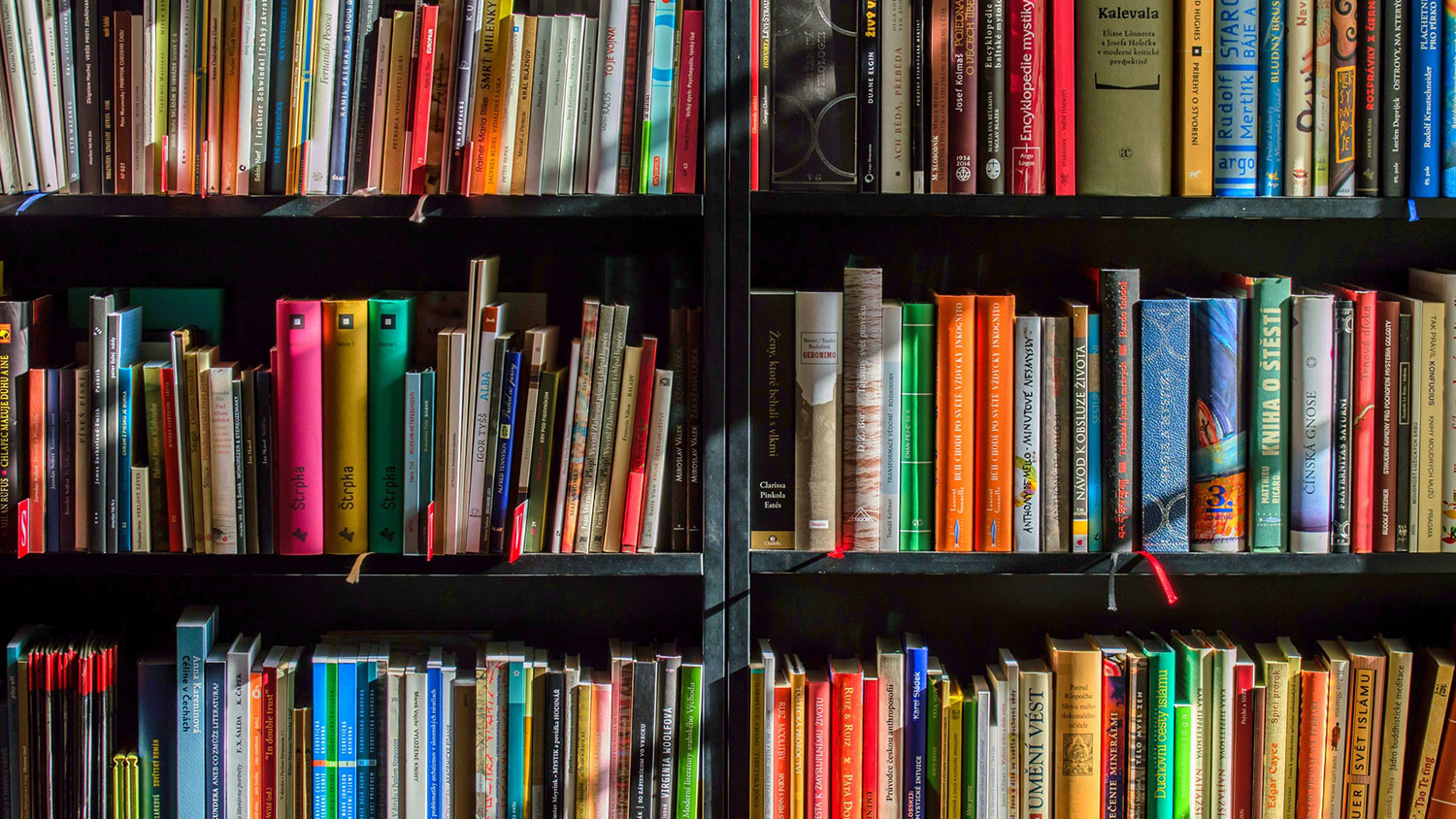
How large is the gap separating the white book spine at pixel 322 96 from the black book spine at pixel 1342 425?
119 cm

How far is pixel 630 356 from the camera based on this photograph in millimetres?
1433

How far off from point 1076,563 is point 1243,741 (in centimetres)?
34

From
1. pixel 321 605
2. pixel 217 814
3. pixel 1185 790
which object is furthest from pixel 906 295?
pixel 217 814

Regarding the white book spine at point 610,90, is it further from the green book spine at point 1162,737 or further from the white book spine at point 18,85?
the green book spine at point 1162,737

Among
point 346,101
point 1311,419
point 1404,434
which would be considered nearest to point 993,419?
point 1311,419

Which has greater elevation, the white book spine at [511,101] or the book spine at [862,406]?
the white book spine at [511,101]

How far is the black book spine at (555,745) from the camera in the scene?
150 cm

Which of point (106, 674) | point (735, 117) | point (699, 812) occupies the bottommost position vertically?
point (699, 812)

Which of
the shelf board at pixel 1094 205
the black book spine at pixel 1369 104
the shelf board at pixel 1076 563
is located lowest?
the shelf board at pixel 1076 563

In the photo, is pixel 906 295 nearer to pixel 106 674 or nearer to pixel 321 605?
pixel 321 605

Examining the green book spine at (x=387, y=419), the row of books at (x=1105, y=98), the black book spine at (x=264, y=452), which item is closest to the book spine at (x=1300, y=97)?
the row of books at (x=1105, y=98)

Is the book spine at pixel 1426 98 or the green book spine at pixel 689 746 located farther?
the green book spine at pixel 689 746

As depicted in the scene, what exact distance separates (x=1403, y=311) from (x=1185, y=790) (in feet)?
2.10

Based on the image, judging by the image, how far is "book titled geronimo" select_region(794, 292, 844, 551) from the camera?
141 centimetres
